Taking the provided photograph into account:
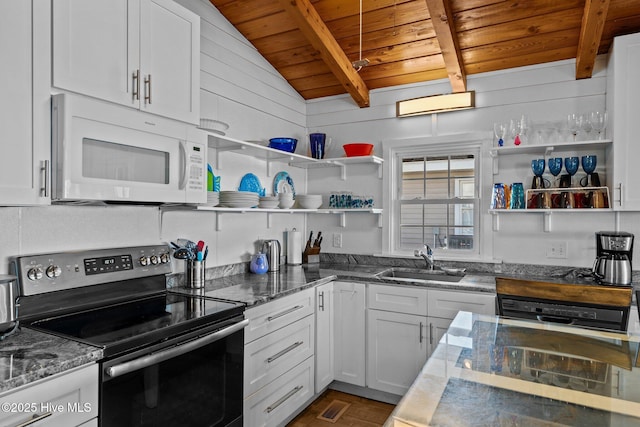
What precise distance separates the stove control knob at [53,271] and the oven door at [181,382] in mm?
628

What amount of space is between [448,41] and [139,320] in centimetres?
249

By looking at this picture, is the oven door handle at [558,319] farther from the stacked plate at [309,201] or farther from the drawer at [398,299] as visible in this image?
the stacked plate at [309,201]

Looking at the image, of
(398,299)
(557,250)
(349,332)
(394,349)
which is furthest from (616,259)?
(349,332)

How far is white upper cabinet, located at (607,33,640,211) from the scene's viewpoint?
A: 248cm

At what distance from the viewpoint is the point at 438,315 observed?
8.88ft

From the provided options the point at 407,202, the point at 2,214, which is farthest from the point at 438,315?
the point at 2,214

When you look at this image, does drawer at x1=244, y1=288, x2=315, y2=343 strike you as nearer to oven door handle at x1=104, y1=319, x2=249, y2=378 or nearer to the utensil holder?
oven door handle at x1=104, y1=319, x2=249, y2=378

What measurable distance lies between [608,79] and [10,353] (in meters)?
3.55

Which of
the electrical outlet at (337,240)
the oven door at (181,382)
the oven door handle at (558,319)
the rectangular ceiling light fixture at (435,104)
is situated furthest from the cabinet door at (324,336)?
the rectangular ceiling light fixture at (435,104)

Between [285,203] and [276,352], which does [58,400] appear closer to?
[276,352]

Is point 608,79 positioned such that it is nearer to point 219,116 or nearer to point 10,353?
point 219,116

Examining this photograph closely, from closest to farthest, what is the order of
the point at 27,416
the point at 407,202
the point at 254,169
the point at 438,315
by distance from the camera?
1. the point at 27,416
2. the point at 438,315
3. the point at 254,169
4. the point at 407,202

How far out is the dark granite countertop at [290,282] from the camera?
231 cm

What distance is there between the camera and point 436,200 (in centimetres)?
342
